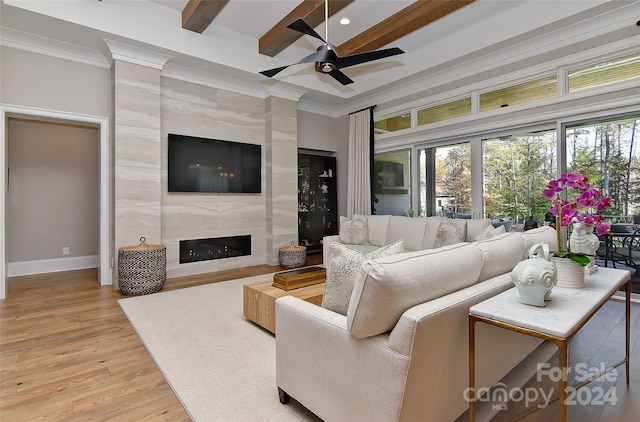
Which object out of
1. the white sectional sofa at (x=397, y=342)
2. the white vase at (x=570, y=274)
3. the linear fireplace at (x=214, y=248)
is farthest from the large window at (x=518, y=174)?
the linear fireplace at (x=214, y=248)

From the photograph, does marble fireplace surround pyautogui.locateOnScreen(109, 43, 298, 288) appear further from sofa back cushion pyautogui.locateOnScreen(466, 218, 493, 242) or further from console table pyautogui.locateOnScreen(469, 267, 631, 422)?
console table pyautogui.locateOnScreen(469, 267, 631, 422)

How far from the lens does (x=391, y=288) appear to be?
1237 millimetres

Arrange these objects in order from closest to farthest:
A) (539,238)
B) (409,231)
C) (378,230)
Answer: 1. (539,238)
2. (409,231)
3. (378,230)

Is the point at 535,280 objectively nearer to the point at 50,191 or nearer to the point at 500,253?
the point at 500,253

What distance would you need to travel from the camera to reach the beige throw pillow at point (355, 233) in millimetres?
4918

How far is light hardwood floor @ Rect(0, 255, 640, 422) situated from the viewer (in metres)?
1.76

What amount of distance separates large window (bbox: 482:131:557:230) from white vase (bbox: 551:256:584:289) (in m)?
2.92

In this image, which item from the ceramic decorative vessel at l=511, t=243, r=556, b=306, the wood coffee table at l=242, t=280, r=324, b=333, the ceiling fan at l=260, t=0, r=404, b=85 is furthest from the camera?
the ceiling fan at l=260, t=0, r=404, b=85

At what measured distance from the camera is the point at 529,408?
1764 mm

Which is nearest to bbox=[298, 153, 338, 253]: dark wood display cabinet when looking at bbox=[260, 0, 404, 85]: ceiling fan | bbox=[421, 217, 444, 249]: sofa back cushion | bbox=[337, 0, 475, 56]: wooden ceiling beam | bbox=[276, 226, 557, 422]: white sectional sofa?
bbox=[337, 0, 475, 56]: wooden ceiling beam

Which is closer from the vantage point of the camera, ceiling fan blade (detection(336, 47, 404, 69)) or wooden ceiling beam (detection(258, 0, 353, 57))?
ceiling fan blade (detection(336, 47, 404, 69))

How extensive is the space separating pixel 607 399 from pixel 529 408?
1.70 feet

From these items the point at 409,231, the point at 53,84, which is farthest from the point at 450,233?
the point at 53,84

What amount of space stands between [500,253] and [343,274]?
1.00 metres
